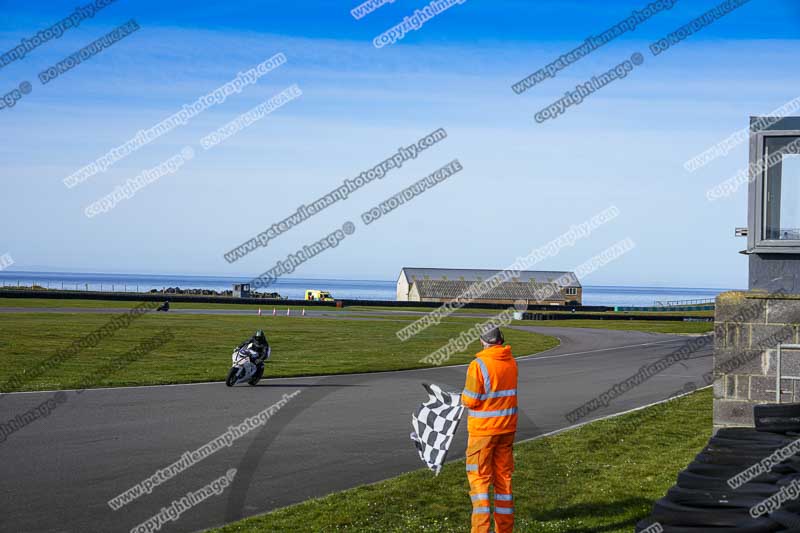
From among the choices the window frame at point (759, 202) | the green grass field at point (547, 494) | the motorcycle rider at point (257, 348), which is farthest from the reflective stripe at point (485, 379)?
the motorcycle rider at point (257, 348)

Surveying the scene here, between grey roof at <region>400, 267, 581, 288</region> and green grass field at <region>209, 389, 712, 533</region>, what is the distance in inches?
3067

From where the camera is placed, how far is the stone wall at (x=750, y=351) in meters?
9.45

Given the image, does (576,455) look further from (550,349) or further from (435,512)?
(550,349)

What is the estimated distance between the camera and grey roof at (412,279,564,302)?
8825cm

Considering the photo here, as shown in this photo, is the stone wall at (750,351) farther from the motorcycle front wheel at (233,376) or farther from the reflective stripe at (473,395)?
the motorcycle front wheel at (233,376)

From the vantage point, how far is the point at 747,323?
31.5 ft

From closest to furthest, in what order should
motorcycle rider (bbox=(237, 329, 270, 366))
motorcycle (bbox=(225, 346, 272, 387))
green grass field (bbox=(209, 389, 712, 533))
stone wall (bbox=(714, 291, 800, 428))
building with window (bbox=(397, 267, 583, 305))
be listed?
green grass field (bbox=(209, 389, 712, 533)), stone wall (bbox=(714, 291, 800, 428)), motorcycle rider (bbox=(237, 329, 270, 366)), motorcycle (bbox=(225, 346, 272, 387)), building with window (bbox=(397, 267, 583, 305))

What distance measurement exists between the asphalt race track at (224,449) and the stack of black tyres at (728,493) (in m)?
3.28

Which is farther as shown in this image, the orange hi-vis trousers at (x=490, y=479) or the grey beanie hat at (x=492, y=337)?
the grey beanie hat at (x=492, y=337)

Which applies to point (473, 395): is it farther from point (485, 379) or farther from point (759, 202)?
point (759, 202)

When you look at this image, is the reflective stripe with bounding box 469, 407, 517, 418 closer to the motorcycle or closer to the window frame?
the window frame

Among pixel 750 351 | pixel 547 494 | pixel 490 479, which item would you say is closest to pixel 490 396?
pixel 490 479

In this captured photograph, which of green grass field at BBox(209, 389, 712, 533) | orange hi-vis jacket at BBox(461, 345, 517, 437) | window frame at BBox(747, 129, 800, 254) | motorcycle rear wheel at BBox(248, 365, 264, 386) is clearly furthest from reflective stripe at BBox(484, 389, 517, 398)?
motorcycle rear wheel at BBox(248, 365, 264, 386)

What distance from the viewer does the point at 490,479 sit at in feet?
24.7
